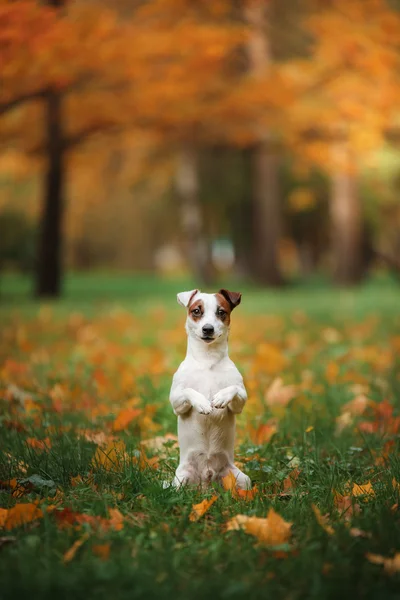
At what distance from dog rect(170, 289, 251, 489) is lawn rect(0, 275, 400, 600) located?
11 cm

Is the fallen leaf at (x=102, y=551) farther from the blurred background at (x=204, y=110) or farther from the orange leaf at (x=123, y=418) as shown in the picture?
the blurred background at (x=204, y=110)

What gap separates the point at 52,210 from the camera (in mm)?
13531

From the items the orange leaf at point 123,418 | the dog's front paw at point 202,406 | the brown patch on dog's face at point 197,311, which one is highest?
the brown patch on dog's face at point 197,311

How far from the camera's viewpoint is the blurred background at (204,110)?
29.7 feet

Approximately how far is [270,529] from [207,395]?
655 millimetres

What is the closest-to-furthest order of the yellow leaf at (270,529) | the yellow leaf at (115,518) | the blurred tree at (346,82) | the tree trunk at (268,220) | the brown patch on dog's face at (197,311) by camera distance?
the yellow leaf at (270,529) → the yellow leaf at (115,518) → the brown patch on dog's face at (197,311) → the blurred tree at (346,82) → the tree trunk at (268,220)

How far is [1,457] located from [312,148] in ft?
39.7

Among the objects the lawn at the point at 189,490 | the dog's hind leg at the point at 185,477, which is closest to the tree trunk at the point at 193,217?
the lawn at the point at 189,490

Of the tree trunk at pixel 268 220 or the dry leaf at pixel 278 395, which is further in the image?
the tree trunk at pixel 268 220

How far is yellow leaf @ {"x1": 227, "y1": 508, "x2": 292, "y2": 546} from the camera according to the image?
242 cm

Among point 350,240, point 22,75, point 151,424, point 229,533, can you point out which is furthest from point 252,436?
point 350,240

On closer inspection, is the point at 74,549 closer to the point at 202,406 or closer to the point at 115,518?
the point at 115,518

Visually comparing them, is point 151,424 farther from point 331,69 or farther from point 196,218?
point 196,218

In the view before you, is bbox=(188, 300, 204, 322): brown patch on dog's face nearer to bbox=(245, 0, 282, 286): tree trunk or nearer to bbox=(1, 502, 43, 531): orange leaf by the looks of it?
bbox=(1, 502, 43, 531): orange leaf
